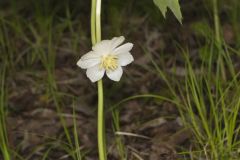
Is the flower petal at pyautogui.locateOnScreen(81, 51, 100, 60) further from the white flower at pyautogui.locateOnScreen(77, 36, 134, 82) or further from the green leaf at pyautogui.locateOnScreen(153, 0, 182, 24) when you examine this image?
the green leaf at pyautogui.locateOnScreen(153, 0, 182, 24)

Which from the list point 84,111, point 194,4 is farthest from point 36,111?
point 194,4

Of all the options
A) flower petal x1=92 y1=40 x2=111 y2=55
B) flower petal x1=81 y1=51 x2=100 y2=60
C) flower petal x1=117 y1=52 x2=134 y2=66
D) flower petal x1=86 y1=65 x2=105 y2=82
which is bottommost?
flower petal x1=86 y1=65 x2=105 y2=82

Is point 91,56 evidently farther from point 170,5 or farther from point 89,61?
point 170,5

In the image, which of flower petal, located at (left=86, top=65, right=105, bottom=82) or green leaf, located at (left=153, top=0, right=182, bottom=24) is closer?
green leaf, located at (left=153, top=0, right=182, bottom=24)

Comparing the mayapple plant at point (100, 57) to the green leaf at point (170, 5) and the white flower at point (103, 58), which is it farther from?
the green leaf at point (170, 5)

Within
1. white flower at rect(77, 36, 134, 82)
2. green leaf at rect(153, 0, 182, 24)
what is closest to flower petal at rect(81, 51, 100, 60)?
white flower at rect(77, 36, 134, 82)

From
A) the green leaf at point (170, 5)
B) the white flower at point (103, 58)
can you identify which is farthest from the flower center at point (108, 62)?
the green leaf at point (170, 5)

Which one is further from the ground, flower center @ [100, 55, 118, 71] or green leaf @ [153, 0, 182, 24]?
green leaf @ [153, 0, 182, 24]
